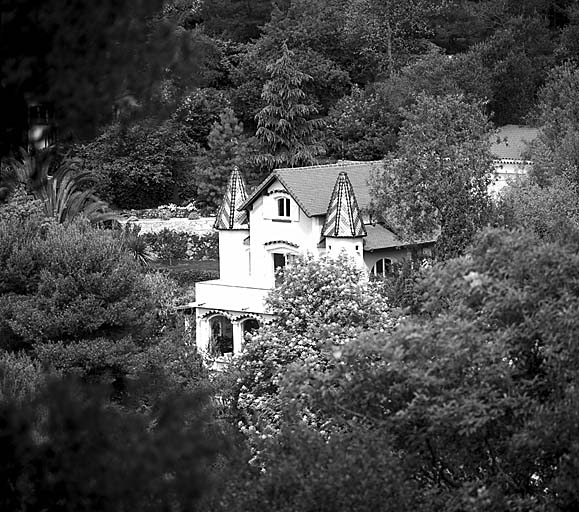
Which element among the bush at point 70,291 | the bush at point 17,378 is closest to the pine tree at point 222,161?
the bush at point 70,291

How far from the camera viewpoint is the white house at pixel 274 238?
31.8 m

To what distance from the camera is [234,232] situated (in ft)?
115

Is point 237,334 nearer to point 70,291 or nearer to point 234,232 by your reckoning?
point 234,232

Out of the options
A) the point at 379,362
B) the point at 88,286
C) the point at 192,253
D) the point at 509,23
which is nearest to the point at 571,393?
the point at 379,362

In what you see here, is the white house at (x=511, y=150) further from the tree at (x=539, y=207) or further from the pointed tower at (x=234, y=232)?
the pointed tower at (x=234, y=232)

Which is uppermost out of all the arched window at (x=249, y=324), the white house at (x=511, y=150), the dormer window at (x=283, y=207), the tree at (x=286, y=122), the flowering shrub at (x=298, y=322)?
the tree at (x=286, y=122)

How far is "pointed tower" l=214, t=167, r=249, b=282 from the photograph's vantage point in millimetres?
35031

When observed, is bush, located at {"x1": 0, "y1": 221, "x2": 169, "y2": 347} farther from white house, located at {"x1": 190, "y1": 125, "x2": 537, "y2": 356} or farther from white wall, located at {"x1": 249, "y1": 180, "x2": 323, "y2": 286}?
white wall, located at {"x1": 249, "y1": 180, "x2": 323, "y2": 286}

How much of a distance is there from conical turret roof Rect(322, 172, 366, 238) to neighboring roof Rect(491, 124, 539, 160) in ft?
41.6

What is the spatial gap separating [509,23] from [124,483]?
2063 inches

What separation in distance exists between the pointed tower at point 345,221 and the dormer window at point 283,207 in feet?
5.86

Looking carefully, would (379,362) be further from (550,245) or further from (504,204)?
(504,204)

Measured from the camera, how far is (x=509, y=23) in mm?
55531

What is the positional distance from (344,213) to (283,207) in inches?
102
